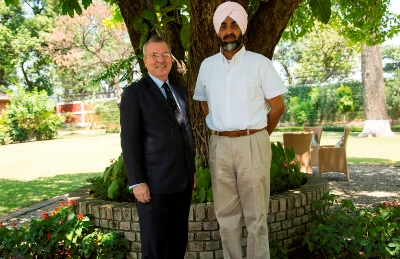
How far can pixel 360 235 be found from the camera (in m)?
3.88

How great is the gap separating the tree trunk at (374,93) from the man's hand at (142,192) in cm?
1946

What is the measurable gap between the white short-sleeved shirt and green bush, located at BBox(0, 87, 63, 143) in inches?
920

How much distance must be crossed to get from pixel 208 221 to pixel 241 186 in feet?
2.83

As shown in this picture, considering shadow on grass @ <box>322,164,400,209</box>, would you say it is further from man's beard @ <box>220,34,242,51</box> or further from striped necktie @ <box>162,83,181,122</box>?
striped necktie @ <box>162,83,181,122</box>

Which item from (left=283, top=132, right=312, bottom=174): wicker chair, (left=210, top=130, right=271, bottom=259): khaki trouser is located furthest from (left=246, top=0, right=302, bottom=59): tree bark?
(left=283, top=132, right=312, bottom=174): wicker chair

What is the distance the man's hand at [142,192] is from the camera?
8.75ft

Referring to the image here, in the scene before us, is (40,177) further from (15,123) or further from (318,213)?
(15,123)

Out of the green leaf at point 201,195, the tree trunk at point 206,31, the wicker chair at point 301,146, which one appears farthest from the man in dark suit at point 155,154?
the wicker chair at point 301,146

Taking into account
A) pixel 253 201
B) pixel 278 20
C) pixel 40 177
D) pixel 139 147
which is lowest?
pixel 40 177

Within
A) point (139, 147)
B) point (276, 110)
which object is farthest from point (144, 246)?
point (276, 110)

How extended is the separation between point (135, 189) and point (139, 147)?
25 cm

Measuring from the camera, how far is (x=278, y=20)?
15.0ft

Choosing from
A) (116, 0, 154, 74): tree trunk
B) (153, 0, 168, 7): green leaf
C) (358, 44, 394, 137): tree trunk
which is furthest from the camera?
(358, 44, 394, 137): tree trunk

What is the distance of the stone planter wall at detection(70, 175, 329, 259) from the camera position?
3.89m
